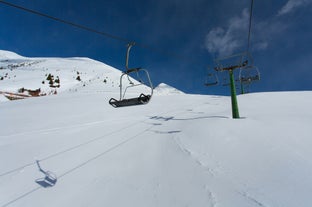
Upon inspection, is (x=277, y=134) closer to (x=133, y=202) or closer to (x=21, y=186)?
(x=133, y=202)

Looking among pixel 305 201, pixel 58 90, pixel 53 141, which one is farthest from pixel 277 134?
pixel 58 90

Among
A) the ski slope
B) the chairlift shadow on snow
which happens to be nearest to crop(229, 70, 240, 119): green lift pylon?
the ski slope

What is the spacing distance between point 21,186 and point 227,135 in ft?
17.4

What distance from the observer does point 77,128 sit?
774cm

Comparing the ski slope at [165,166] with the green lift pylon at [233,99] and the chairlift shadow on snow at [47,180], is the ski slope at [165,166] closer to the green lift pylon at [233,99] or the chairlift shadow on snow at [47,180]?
the chairlift shadow on snow at [47,180]

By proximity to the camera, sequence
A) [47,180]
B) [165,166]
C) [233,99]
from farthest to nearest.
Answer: [233,99]
[165,166]
[47,180]

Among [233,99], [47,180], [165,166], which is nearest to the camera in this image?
[47,180]

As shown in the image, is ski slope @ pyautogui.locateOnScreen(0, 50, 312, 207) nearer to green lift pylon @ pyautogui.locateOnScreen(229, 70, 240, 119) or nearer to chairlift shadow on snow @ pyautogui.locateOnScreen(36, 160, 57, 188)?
chairlift shadow on snow @ pyautogui.locateOnScreen(36, 160, 57, 188)

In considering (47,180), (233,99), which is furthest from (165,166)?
(233,99)

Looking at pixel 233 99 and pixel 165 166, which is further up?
pixel 233 99

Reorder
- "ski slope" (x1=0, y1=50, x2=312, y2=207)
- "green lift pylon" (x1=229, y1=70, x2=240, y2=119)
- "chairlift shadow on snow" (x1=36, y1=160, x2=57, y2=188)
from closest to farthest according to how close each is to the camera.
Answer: "ski slope" (x1=0, y1=50, x2=312, y2=207) → "chairlift shadow on snow" (x1=36, y1=160, x2=57, y2=188) → "green lift pylon" (x1=229, y1=70, x2=240, y2=119)

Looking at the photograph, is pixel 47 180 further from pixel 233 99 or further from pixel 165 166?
pixel 233 99

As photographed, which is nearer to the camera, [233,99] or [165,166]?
[165,166]

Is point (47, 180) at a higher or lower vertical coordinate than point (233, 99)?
lower
